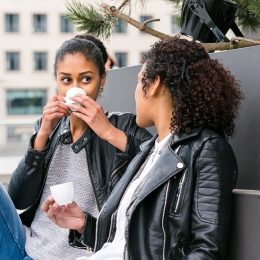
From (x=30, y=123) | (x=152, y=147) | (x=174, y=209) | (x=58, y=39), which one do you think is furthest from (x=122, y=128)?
(x=58, y=39)

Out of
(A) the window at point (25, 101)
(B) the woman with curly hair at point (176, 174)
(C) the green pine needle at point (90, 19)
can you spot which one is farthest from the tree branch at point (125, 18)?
(A) the window at point (25, 101)

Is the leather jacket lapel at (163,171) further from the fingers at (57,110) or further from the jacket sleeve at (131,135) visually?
the fingers at (57,110)

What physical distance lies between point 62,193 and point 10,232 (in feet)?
1.84

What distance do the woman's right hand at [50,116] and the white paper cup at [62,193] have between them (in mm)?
489

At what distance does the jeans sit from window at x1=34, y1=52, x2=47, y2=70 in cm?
4972

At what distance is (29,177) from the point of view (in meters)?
2.63

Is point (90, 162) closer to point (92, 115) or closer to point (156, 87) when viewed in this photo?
point (92, 115)

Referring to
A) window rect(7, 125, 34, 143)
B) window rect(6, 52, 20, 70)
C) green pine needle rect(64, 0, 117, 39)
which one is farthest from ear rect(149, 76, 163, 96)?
window rect(6, 52, 20, 70)

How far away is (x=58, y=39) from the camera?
5169 centimetres

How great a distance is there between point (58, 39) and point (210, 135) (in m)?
50.4

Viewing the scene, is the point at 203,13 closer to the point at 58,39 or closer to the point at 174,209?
the point at 174,209

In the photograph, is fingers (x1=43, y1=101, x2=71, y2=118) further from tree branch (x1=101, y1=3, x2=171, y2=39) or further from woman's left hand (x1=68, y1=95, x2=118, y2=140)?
tree branch (x1=101, y1=3, x2=171, y2=39)

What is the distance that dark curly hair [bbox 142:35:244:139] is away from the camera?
208 centimetres

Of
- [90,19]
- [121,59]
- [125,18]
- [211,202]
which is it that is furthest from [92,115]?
[121,59]
